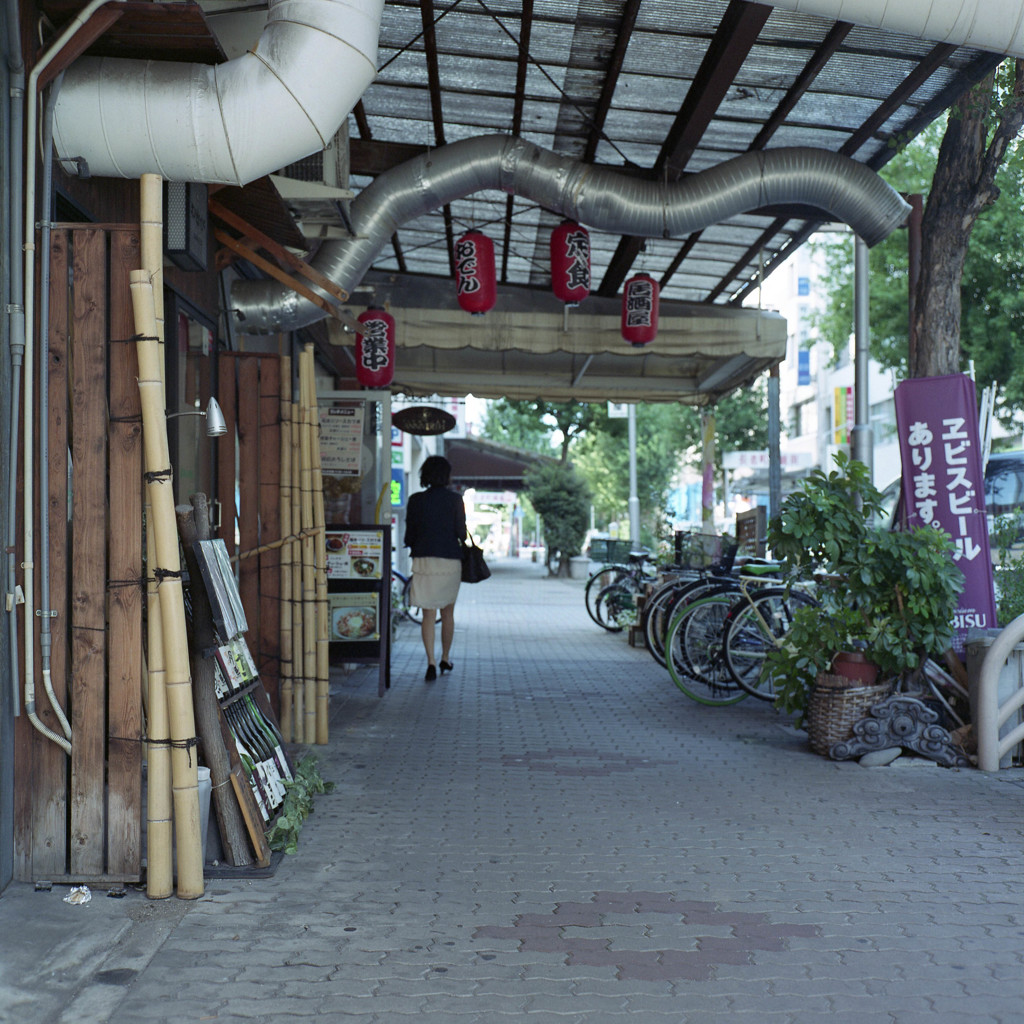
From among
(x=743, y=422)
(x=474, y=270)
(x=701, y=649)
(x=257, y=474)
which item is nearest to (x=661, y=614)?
(x=701, y=649)

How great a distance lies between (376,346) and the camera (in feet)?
35.9

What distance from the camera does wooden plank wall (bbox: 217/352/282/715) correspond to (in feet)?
21.5

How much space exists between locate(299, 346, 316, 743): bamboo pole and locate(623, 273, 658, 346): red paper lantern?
5215 mm

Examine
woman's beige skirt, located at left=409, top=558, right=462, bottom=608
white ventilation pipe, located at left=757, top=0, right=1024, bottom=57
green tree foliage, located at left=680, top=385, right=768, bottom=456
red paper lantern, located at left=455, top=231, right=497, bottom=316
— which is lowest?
woman's beige skirt, located at left=409, top=558, right=462, bottom=608

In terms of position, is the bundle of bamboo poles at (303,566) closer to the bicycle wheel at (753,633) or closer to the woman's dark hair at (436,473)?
the woman's dark hair at (436,473)

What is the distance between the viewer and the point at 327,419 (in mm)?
9273

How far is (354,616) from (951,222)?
17.6ft

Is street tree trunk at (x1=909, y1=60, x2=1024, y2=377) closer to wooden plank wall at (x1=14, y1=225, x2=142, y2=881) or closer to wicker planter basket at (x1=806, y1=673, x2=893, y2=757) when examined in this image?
wicker planter basket at (x1=806, y1=673, x2=893, y2=757)

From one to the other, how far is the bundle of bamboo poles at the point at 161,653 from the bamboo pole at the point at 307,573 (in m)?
2.40

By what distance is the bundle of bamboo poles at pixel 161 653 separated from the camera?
395 cm

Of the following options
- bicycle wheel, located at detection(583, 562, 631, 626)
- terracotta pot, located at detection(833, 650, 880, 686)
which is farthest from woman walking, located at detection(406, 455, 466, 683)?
bicycle wheel, located at detection(583, 562, 631, 626)

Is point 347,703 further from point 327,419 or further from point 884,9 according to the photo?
point 884,9

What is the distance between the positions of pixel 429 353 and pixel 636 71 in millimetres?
6868

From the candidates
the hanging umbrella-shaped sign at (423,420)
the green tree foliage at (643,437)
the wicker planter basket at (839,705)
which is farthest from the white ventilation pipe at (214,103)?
the green tree foliage at (643,437)
